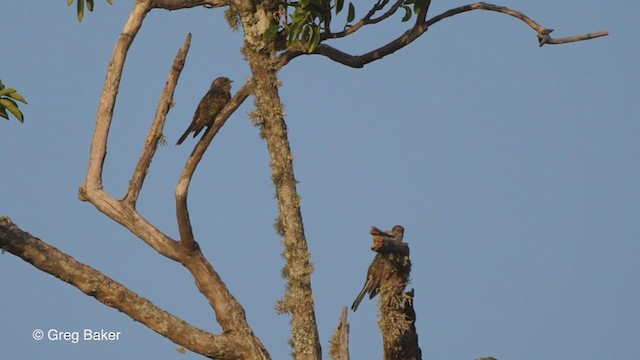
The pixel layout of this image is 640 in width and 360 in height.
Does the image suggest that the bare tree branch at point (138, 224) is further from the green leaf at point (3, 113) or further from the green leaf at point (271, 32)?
the green leaf at point (271, 32)

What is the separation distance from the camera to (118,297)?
22.7ft

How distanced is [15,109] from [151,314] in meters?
1.78

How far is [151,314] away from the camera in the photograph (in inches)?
272

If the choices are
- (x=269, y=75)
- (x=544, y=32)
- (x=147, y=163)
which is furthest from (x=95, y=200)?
(x=544, y=32)

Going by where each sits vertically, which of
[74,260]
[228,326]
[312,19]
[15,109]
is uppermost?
[312,19]

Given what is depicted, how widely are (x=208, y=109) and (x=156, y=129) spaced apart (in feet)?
6.37

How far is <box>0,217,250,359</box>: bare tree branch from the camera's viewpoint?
681 cm

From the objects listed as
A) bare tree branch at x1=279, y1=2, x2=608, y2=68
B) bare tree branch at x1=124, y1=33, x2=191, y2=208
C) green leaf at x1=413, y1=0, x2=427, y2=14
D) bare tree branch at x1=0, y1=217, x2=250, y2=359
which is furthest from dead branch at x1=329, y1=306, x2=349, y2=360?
green leaf at x1=413, y1=0, x2=427, y2=14

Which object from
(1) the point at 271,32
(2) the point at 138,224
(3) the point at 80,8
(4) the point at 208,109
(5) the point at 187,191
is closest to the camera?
(5) the point at 187,191

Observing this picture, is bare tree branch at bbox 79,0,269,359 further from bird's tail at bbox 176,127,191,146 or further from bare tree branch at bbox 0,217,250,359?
bird's tail at bbox 176,127,191,146

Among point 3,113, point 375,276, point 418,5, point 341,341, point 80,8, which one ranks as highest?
point 80,8

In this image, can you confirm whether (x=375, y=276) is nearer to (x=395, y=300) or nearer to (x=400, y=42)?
(x=395, y=300)

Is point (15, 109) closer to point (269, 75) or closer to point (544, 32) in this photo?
point (269, 75)

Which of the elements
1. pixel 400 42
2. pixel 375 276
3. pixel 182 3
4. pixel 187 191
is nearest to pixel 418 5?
pixel 400 42
